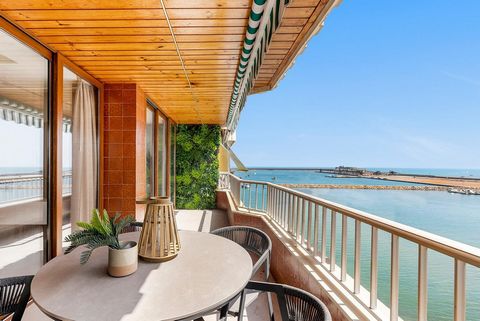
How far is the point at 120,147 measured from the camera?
3779 mm

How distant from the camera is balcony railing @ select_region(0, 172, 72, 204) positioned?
2014 millimetres

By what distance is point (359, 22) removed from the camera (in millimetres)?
35188

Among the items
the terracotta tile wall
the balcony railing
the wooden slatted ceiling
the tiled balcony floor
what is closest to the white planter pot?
the tiled balcony floor

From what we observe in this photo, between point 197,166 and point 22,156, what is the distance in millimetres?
5917

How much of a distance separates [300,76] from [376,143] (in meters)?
22.4

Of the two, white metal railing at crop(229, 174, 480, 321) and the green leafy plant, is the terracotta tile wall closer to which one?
white metal railing at crop(229, 174, 480, 321)

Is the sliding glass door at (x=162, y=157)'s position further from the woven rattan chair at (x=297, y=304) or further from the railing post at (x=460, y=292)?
the railing post at (x=460, y=292)

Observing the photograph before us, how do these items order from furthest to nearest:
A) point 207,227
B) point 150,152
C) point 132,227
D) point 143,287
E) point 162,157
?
point 162,157
point 207,227
point 150,152
point 132,227
point 143,287

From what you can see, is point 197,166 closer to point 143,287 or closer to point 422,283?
point 143,287

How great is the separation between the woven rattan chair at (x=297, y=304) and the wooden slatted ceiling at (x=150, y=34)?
6.10 feet

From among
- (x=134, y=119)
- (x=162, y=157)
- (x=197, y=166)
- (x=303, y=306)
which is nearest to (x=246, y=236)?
(x=303, y=306)

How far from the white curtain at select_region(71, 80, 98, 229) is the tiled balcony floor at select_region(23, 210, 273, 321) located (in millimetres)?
1021

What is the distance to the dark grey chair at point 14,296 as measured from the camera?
1.39 m

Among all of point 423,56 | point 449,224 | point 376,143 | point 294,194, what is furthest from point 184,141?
point 376,143
